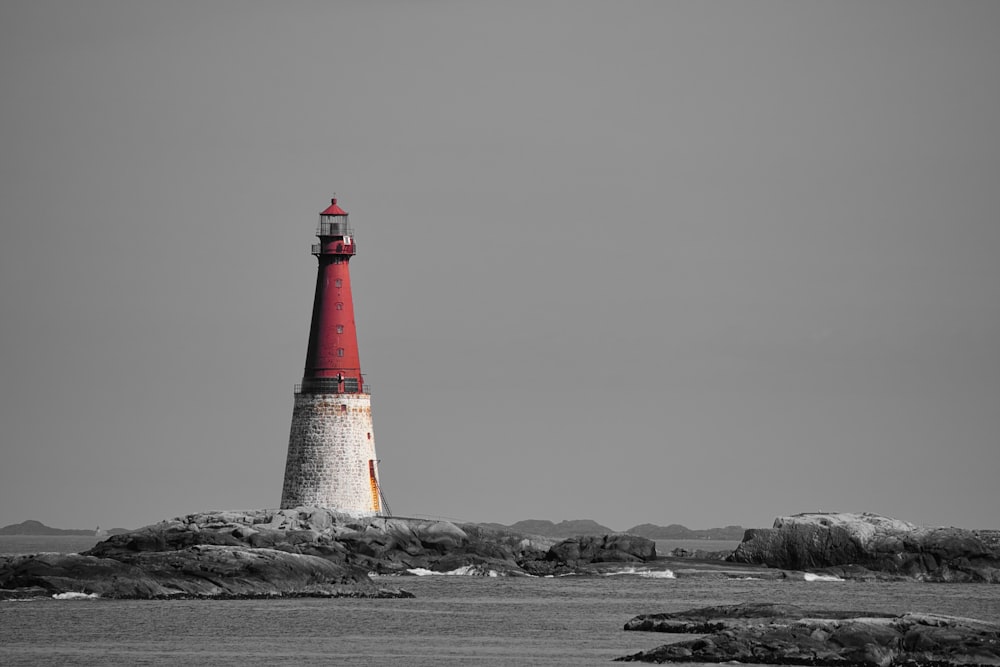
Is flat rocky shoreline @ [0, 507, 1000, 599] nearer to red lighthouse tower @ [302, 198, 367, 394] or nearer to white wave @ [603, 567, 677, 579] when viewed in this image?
white wave @ [603, 567, 677, 579]

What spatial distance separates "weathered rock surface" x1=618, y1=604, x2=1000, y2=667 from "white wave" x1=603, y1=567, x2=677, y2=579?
30.0m

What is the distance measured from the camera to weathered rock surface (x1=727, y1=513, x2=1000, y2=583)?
66.9 meters

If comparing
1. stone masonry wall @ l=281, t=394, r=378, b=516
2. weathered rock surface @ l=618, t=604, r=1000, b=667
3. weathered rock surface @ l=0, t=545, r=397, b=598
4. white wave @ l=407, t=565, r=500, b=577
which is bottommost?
weathered rock surface @ l=618, t=604, r=1000, b=667

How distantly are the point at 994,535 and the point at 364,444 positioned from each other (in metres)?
23.9

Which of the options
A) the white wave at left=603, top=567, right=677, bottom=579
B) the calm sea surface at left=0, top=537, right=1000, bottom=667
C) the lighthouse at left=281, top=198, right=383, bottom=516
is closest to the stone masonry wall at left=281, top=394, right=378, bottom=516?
the lighthouse at left=281, top=198, right=383, bottom=516

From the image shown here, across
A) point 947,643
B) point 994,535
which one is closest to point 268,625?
point 947,643

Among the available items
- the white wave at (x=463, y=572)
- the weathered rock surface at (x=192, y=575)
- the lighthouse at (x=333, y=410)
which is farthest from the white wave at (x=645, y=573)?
the weathered rock surface at (x=192, y=575)

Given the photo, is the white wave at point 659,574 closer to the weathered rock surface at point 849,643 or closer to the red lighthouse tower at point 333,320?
the red lighthouse tower at point 333,320

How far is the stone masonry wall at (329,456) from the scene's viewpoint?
227 ft

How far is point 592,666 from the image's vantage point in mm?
39406

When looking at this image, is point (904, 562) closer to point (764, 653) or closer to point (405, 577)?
point (405, 577)

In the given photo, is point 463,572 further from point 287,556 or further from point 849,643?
point 849,643

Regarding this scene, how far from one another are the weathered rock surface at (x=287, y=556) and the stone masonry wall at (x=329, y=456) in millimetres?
977

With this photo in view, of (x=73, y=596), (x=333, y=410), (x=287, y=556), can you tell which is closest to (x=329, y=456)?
(x=333, y=410)
